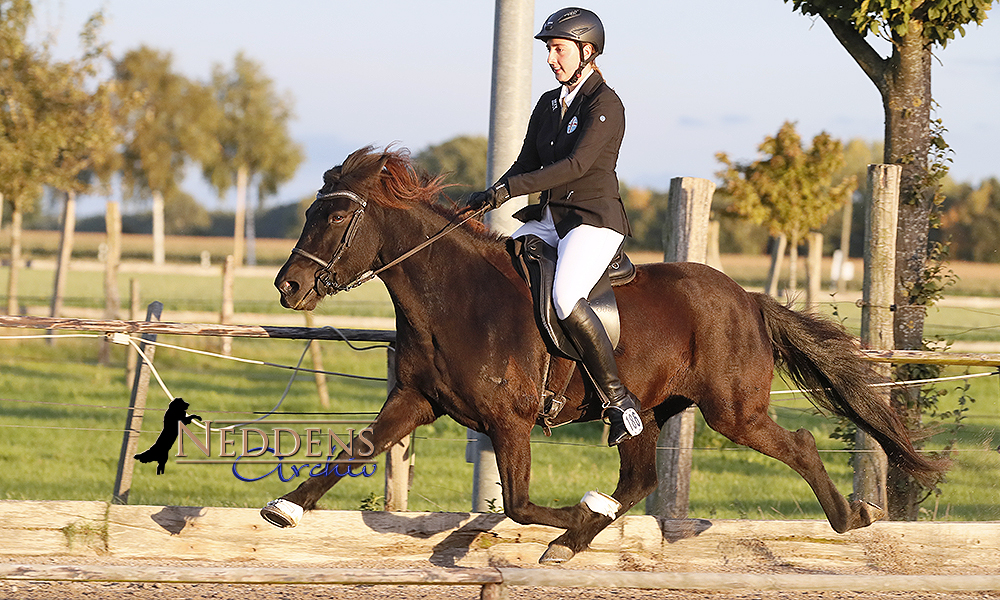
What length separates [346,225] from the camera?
14.3 feet

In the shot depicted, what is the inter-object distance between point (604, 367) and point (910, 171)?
336cm

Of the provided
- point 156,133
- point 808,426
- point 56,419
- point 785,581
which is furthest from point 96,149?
point 156,133

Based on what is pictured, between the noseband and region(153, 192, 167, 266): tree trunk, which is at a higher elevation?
region(153, 192, 167, 266): tree trunk

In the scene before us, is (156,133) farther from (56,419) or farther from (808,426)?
(808,426)

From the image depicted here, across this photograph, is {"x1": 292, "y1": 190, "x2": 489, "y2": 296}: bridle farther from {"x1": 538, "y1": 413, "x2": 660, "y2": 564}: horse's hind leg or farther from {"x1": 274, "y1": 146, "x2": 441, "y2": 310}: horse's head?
{"x1": 538, "y1": 413, "x2": 660, "y2": 564}: horse's hind leg

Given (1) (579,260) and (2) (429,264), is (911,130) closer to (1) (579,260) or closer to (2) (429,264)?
(1) (579,260)

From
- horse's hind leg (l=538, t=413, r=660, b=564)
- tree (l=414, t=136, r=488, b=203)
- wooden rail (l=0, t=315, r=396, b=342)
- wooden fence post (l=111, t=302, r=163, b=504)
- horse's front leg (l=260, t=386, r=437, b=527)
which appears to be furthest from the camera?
tree (l=414, t=136, r=488, b=203)

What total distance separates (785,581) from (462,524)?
6.37 ft

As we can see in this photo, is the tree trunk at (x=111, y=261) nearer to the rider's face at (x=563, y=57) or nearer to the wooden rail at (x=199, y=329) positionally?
the wooden rail at (x=199, y=329)

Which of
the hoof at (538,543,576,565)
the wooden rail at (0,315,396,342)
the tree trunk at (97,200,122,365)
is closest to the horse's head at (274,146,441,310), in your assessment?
the wooden rail at (0,315,396,342)

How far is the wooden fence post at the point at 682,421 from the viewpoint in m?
5.89

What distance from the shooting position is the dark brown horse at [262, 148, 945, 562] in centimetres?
435

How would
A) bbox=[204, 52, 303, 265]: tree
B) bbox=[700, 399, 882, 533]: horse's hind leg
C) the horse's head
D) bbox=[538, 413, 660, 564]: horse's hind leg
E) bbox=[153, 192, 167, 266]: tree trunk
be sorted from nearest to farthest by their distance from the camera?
the horse's head → bbox=[700, 399, 882, 533]: horse's hind leg → bbox=[538, 413, 660, 564]: horse's hind leg → bbox=[153, 192, 167, 266]: tree trunk → bbox=[204, 52, 303, 265]: tree

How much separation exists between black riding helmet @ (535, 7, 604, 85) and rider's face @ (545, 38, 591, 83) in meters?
0.03
